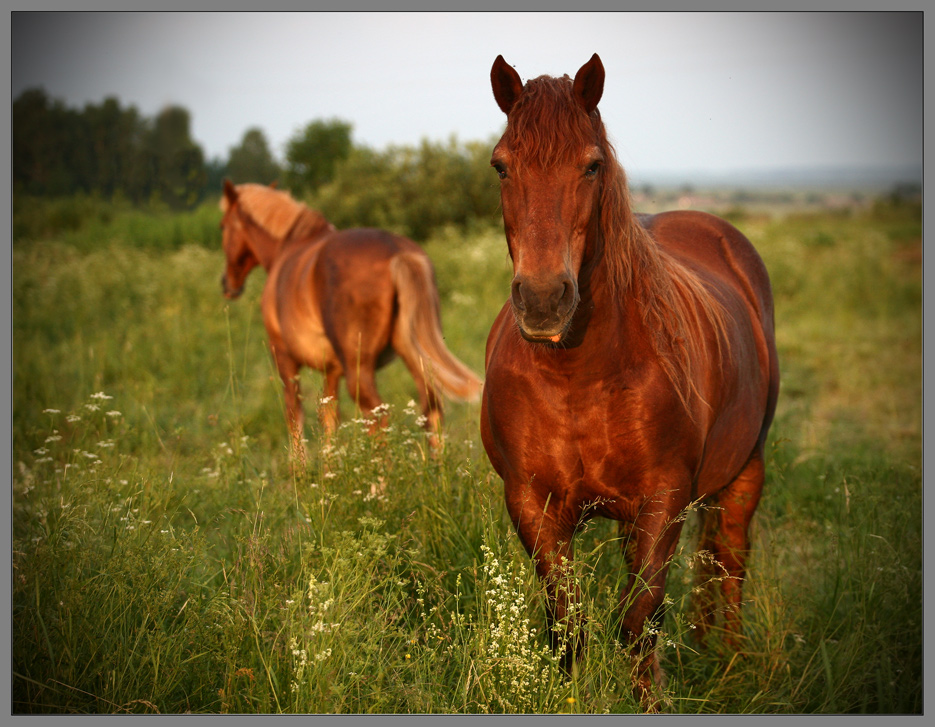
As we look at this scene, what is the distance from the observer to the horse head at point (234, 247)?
22.0ft

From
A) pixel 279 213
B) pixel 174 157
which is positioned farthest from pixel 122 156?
pixel 279 213

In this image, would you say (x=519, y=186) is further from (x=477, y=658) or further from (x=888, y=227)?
(x=888, y=227)

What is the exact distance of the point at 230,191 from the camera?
6.60m

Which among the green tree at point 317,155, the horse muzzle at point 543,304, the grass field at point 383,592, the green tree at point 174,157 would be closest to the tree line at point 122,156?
the green tree at point 174,157

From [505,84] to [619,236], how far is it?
1.82 feet

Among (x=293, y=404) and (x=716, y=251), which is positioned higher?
(x=716, y=251)

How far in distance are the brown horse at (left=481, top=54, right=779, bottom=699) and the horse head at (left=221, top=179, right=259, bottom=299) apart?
4960mm

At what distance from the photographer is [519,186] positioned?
192 cm

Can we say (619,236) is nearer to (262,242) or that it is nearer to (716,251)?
(716,251)

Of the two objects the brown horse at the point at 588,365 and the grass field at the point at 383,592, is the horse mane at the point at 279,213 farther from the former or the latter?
the brown horse at the point at 588,365

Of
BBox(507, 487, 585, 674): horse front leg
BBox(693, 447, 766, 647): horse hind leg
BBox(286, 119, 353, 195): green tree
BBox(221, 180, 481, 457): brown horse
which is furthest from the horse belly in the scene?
BBox(286, 119, 353, 195): green tree

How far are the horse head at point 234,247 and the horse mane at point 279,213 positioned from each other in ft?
0.19

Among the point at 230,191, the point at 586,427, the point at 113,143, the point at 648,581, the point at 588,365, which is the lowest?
the point at 648,581

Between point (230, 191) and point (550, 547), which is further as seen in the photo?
point (230, 191)
